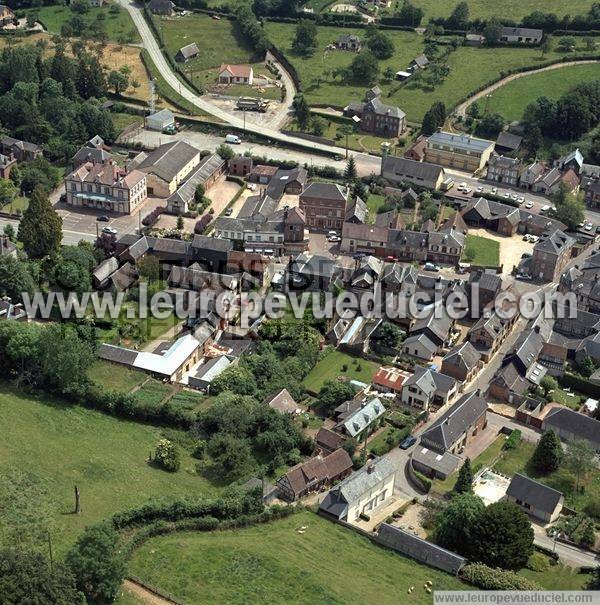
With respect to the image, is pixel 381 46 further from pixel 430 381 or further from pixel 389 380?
pixel 430 381

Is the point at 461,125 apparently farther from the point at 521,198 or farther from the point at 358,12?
the point at 358,12

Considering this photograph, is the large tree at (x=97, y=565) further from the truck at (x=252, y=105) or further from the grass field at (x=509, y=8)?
the grass field at (x=509, y=8)

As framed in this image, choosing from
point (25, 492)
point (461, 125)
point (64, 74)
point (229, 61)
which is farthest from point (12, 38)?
point (25, 492)

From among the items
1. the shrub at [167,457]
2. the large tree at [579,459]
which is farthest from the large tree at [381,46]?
the shrub at [167,457]

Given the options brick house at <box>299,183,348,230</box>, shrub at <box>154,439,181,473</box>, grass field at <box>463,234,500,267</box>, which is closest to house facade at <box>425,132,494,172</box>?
grass field at <box>463,234,500,267</box>

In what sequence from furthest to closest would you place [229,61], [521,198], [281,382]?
[229,61]
[521,198]
[281,382]
